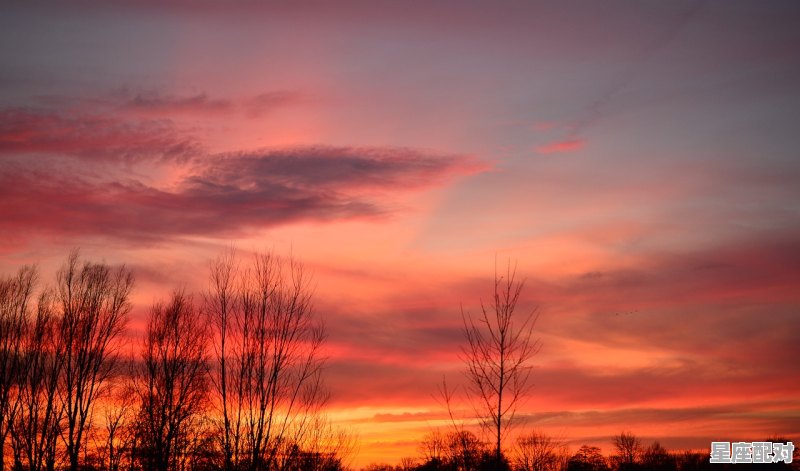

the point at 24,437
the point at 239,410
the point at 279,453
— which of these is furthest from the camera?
the point at 24,437

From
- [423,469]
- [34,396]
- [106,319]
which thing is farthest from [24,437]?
[423,469]

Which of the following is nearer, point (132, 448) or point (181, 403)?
point (181, 403)

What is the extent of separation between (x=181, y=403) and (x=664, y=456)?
97.3m

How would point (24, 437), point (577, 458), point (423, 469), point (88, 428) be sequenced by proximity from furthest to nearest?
point (577, 458) → point (423, 469) → point (88, 428) → point (24, 437)

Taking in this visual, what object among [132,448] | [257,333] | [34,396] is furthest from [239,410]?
[132,448]

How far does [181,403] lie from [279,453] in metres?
13.0

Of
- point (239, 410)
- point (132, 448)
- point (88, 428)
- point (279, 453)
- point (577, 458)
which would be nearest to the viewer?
point (239, 410)

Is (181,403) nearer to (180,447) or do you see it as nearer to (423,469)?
(180,447)

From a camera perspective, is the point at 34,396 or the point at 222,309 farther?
the point at 34,396

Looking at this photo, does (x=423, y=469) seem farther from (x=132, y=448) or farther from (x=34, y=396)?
(x=34, y=396)

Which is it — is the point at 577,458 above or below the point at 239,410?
below

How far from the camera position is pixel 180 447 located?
3622cm

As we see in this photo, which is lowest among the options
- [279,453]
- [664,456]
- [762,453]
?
[664,456]

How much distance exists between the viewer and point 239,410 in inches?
877
